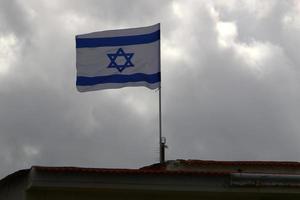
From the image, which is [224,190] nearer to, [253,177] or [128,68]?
[253,177]

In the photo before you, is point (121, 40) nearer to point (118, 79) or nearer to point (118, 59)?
point (118, 59)

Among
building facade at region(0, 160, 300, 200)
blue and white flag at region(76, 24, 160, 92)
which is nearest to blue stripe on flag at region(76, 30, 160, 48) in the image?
blue and white flag at region(76, 24, 160, 92)

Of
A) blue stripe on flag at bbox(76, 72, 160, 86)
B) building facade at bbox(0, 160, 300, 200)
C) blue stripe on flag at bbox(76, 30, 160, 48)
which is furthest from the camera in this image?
blue stripe on flag at bbox(76, 30, 160, 48)

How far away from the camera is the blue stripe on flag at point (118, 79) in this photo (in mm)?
21906

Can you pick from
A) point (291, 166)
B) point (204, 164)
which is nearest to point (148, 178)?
point (204, 164)

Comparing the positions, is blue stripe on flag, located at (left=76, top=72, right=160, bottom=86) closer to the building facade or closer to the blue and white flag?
the blue and white flag

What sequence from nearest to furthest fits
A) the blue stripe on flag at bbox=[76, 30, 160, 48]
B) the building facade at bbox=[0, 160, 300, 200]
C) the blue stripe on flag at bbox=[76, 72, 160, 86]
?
the building facade at bbox=[0, 160, 300, 200] → the blue stripe on flag at bbox=[76, 72, 160, 86] → the blue stripe on flag at bbox=[76, 30, 160, 48]

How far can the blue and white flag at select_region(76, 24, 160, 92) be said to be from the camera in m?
22.0

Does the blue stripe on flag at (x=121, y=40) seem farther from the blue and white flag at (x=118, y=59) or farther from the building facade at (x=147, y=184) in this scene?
the building facade at (x=147, y=184)

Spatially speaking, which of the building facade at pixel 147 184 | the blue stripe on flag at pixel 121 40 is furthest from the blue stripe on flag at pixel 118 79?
the building facade at pixel 147 184

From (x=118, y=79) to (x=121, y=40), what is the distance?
1369 mm

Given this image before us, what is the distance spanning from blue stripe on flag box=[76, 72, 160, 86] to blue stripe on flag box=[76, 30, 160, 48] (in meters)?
1.15

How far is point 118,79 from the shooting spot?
72.1 ft

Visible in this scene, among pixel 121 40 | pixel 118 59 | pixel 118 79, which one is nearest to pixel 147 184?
pixel 118 79
